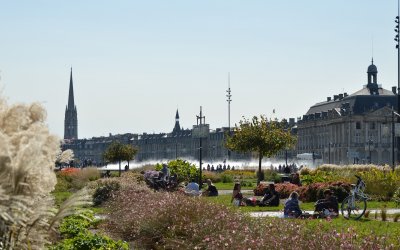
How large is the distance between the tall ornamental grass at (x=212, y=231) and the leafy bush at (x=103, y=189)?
8.85 meters

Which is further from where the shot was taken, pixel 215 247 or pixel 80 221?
pixel 80 221

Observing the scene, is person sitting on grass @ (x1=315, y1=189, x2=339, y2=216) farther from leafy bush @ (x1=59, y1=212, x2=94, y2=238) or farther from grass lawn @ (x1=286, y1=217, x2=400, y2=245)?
leafy bush @ (x1=59, y1=212, x2=94, y2=238)

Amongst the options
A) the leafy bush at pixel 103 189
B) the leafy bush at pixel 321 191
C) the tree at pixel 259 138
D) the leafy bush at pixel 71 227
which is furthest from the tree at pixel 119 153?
the leafy bush at pixel 71 227

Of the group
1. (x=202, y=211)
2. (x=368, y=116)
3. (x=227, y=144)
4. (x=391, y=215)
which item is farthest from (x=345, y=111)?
(x=202, y=211)

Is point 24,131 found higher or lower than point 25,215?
higher

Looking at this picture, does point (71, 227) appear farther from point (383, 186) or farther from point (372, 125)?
point (372, 125)

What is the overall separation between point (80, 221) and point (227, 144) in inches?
1303

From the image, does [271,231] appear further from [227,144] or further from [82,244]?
[227,144]

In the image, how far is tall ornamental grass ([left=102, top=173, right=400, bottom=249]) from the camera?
9.32 meters

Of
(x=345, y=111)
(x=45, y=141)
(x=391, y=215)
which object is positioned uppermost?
(x=345, y=111)

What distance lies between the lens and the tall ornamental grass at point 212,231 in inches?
367

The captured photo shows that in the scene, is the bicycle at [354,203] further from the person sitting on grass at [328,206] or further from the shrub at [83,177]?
the shrub at [83,177]

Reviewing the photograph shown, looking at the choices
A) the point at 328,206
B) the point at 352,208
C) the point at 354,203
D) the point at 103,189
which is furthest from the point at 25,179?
the point at 103,189

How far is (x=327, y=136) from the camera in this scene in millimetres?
141375
